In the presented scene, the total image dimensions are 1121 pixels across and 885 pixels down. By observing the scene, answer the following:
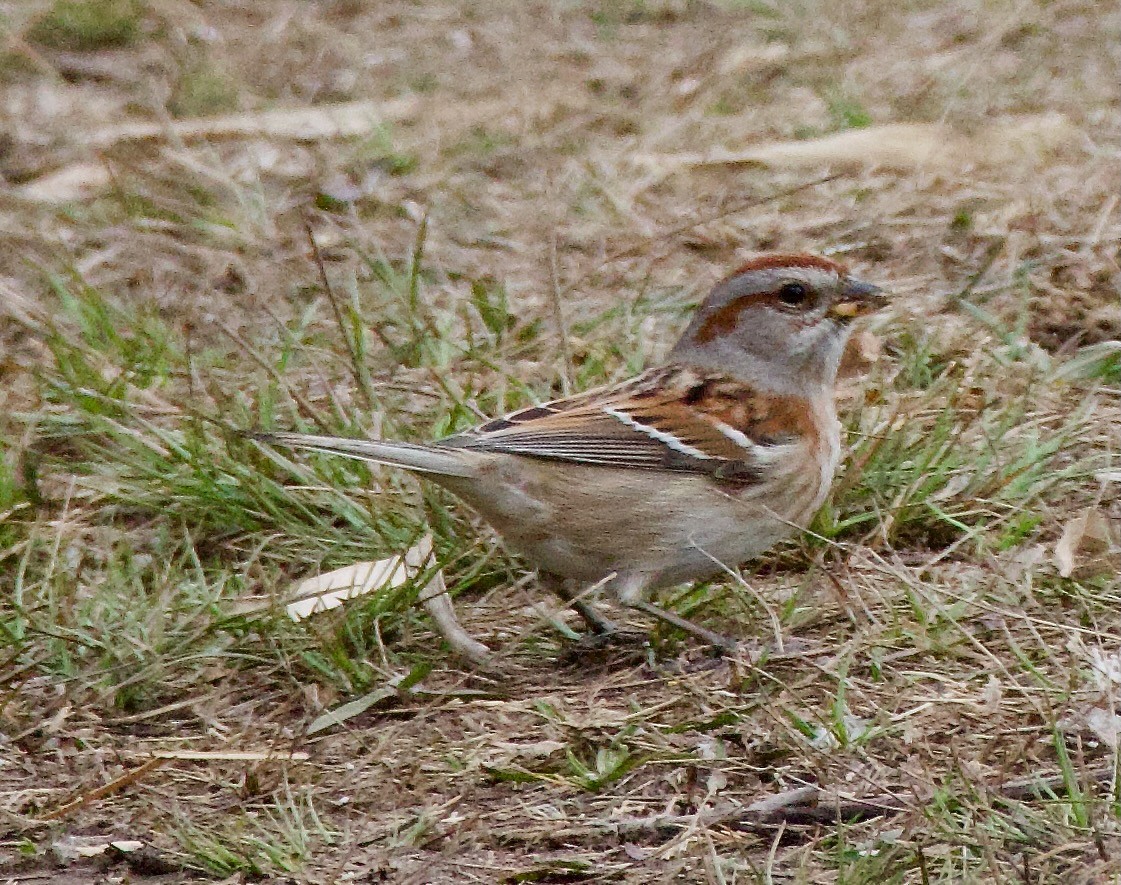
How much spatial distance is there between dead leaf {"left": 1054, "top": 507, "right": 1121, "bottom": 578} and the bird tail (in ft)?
4.61

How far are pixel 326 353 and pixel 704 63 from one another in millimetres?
3219

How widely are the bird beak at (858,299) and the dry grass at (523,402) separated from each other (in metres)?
0.34

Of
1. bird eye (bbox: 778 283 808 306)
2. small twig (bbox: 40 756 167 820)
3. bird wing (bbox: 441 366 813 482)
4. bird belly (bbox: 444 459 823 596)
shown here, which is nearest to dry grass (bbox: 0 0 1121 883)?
small twig (bbox: 40 756 167 820)

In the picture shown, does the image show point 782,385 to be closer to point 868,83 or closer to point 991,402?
point 991,402

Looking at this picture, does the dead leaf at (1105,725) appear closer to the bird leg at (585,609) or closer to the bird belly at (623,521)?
the bird belly at (623,521)

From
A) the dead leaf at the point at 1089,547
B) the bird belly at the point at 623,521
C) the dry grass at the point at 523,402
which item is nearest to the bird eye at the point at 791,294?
the dry grass at the point at 523,402

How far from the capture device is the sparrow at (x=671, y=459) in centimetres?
409

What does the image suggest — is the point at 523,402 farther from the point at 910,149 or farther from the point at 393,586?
the point at 910,149

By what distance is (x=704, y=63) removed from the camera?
7.82 meters

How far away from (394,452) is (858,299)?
131cm

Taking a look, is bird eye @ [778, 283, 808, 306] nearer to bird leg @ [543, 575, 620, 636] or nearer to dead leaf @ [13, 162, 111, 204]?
bird leg @ [543, 575, 620, 636]

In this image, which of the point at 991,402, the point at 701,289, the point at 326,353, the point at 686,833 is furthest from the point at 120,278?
the point at 686,833

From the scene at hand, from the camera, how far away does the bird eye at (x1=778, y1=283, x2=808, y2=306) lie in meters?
4.52

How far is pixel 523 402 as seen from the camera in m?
5.03
